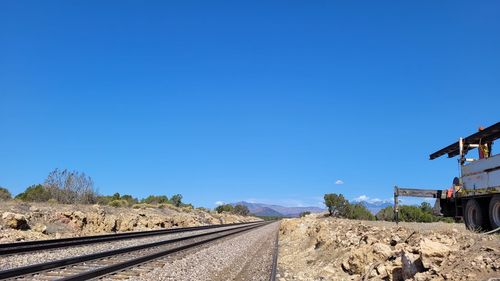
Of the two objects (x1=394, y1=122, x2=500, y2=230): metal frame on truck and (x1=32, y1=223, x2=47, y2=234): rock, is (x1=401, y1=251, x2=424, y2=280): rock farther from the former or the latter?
(x1=32, y1=223, x2=47, y2=234): rock

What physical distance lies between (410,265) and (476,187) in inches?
311

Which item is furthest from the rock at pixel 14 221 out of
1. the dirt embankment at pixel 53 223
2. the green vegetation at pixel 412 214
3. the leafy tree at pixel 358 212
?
the leafy tree at pixel 358 212

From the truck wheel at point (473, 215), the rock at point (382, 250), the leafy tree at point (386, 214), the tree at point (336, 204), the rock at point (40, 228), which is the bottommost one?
the rock at point (40, 228)

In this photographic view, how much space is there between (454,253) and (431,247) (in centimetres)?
41

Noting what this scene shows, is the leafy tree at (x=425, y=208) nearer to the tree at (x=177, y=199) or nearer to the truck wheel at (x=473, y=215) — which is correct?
the truck wheel at (x=473, y=215)

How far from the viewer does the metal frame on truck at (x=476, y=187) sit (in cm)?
1352

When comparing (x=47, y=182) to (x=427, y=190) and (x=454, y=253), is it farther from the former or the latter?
(x=454, y=253)

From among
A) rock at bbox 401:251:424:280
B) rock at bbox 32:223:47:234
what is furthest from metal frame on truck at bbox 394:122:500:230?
rock at bbox 32:223:47:234

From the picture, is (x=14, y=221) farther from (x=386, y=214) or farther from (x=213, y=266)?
(x=386, y=214)

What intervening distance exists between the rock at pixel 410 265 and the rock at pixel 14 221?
21.8 meters

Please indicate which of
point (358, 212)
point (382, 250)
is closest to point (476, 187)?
point (382, 250)

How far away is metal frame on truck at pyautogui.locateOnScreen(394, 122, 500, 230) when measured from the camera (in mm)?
13516

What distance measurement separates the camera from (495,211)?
522 inches

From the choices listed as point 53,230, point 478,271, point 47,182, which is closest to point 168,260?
point 478,271
